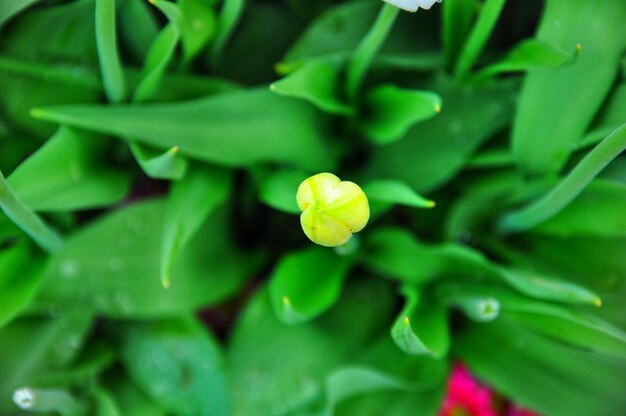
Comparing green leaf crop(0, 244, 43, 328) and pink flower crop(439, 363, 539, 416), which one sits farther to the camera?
pink flower crop(439, 363, 539, 416)

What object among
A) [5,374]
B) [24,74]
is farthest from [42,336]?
[24,74]

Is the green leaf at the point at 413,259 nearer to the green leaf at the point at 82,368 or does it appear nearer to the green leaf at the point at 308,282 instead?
the green leaf at the point at 308,282

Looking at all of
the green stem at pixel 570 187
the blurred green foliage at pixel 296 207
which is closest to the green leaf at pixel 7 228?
the blurred green foliage at pixel 296 207

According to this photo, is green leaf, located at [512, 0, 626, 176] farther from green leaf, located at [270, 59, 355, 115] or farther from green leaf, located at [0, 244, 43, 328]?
green leaf, located at [0, 244, 43, 328]

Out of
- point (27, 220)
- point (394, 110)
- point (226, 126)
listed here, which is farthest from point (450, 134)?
point (27, 220)

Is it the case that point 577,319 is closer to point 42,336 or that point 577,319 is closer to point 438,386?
point 438,386

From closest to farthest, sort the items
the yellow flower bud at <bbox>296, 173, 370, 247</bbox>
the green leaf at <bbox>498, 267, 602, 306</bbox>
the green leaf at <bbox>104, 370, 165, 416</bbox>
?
the yellow flower bud at <bbox>296, 173, 370, 247</bbox> < the green leaf at <bbox>498, 267, 602, 306</bbox> < the green leaf at <bbox>104, 370, 165, 416</bbox>

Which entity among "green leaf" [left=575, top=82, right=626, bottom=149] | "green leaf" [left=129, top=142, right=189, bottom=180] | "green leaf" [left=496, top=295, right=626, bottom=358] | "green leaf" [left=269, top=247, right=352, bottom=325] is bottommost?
"green leaf" [left=269, top=247, right=352, bottom=325]

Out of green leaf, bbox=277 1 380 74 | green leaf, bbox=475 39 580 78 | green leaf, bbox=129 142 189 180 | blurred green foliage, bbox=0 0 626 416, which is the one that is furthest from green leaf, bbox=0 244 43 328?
green leaf, bbox=475 39 580 78
